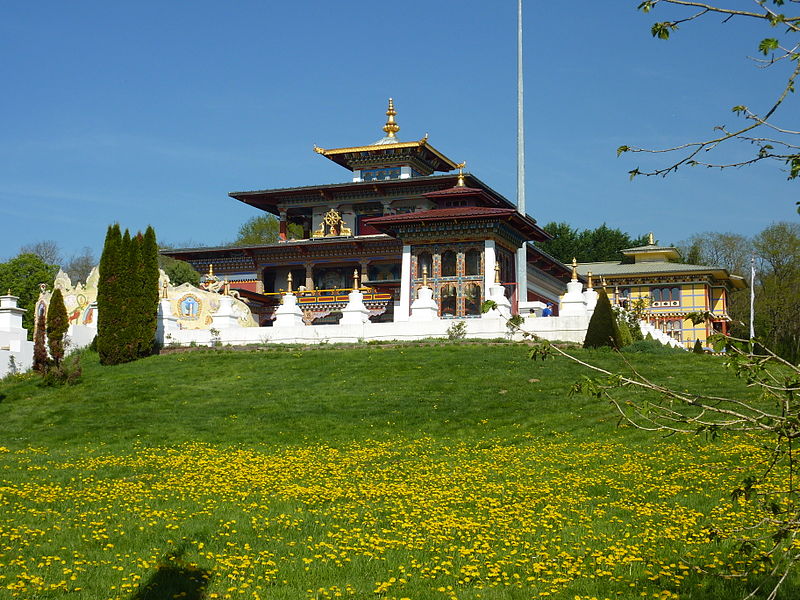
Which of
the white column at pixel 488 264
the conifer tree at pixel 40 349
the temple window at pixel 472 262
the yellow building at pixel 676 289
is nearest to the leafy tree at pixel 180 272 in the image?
the temple window at pixel 472 262

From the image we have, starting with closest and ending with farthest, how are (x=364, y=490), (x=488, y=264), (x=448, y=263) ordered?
(x=364, y=490) < (x=488, y=264) < (x=448, y=263)

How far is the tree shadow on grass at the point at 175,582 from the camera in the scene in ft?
35.3

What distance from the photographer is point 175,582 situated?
36.9 feet

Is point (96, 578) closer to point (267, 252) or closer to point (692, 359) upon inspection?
point (692, 359)

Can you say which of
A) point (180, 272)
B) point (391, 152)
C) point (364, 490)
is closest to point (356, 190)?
point (391, 152)

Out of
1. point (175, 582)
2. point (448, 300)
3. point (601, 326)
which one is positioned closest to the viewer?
point (175, 582)

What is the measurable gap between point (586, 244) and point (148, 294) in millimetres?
59305

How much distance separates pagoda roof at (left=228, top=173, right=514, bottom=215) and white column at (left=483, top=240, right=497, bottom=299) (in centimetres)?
1010

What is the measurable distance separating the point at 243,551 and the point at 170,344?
83.4 ft

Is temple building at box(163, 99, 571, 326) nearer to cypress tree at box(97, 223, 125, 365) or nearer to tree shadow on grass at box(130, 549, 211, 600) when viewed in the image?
cypress tree at box(97, 223, 125, 365)

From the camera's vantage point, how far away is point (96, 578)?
11.4 meters

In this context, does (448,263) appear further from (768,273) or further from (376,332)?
(768,273)

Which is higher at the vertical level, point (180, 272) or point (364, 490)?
point (180, 272)

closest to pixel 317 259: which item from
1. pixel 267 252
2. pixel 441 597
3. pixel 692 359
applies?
pixel 267 252
